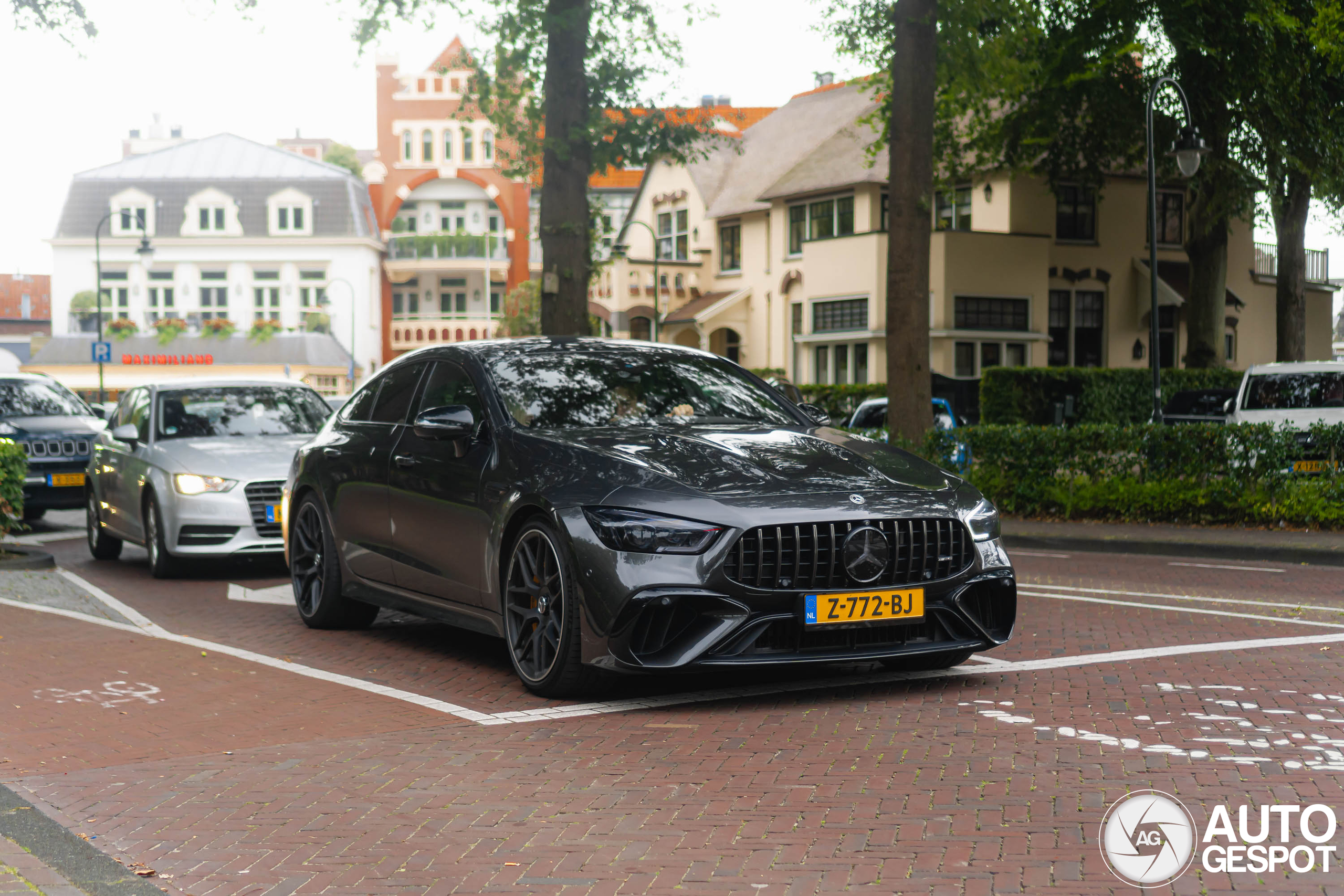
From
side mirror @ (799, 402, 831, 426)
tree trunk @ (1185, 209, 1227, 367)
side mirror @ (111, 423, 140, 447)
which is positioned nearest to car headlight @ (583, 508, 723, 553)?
side mirror @ (799, 402, 831, 426)

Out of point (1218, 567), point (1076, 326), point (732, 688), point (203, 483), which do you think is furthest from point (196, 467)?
point (1076, 326)

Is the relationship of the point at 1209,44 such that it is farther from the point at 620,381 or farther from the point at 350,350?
the point at 350,350

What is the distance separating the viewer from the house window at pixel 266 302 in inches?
2862

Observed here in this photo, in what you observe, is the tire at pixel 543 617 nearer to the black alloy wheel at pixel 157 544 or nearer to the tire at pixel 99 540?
the black alloy wheel at pixel 157 544

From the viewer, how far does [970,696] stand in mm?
6645

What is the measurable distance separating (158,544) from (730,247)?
1626 inches

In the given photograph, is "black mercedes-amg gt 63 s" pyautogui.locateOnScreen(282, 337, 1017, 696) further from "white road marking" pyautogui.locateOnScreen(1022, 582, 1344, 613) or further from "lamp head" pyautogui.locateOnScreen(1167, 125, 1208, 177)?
"lamp head" pyautogui.locateOnScreen(1167, 125, 1208, 177)

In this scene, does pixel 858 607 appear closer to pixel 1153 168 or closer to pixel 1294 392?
pixel 1294 392

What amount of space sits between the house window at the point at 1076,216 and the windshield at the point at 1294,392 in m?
20.4

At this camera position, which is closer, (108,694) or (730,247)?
(108,694)

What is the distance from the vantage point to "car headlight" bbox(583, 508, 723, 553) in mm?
6148

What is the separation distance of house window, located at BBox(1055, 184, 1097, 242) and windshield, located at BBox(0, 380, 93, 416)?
29516 millimetres

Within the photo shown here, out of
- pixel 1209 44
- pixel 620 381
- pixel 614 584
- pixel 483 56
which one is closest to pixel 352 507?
pixel 620 381

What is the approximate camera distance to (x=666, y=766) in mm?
5426
